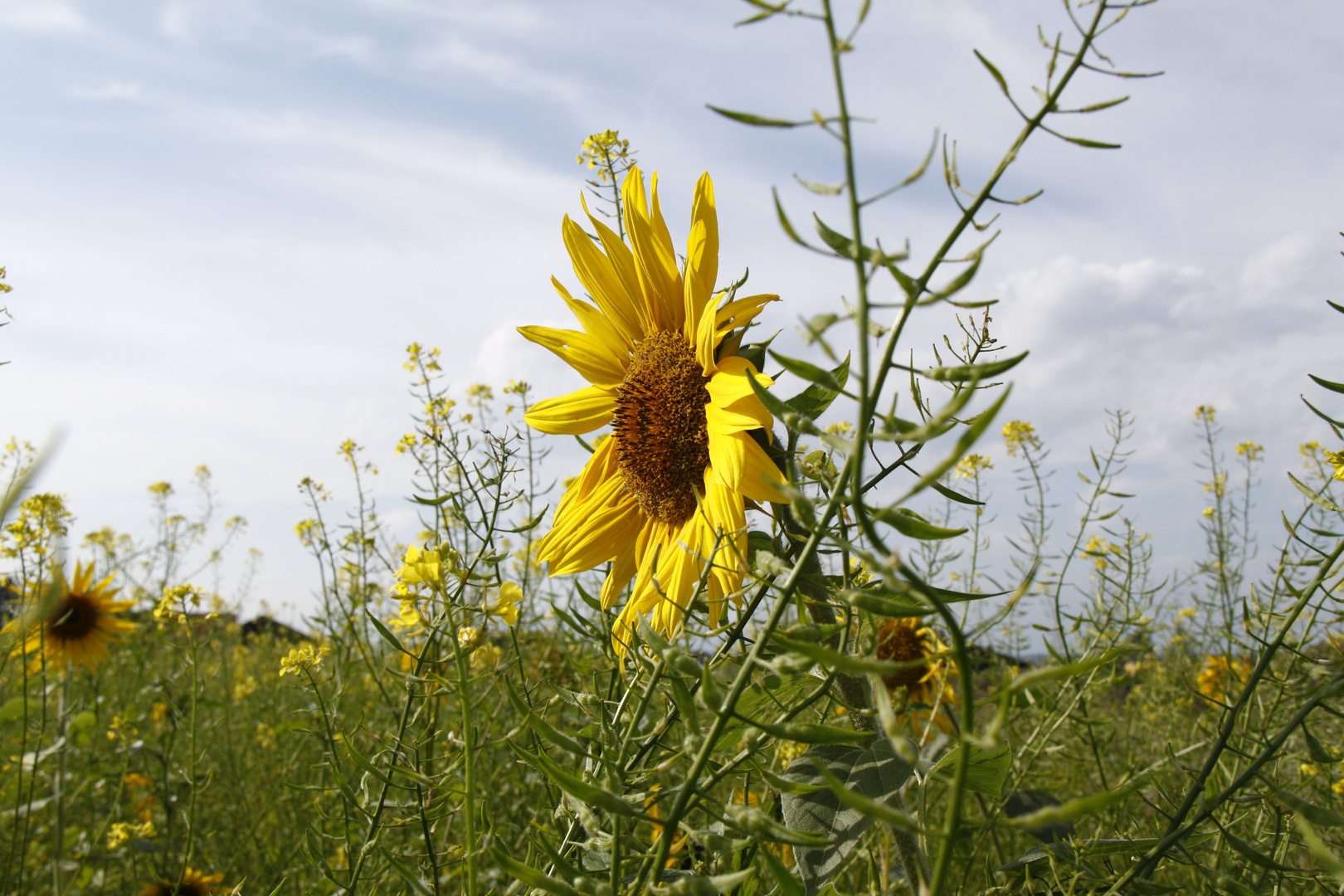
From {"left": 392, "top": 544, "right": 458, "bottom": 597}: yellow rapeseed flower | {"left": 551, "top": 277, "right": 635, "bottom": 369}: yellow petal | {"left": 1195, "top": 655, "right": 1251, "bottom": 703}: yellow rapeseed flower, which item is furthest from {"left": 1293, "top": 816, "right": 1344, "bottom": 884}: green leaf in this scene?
{"left": 1195, "top": 655, "right": 1251, "bottom": 703}: yellow rapeseed flower

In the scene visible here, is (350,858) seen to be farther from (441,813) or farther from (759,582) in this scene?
(759,582)

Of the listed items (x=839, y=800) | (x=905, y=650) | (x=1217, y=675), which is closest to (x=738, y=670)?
(x=839, y=800)

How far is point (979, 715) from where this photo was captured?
379 centimetres

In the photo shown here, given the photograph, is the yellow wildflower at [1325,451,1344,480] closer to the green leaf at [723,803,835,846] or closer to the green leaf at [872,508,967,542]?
the green leaf at [872,508,967,542]

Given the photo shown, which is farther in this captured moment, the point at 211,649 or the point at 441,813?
the point at 211,649

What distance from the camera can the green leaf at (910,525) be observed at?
1.27ft

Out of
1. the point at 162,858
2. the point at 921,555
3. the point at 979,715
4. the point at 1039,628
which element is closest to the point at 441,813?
the point at 1039,628

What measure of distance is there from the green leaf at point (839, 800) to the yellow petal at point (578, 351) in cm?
67

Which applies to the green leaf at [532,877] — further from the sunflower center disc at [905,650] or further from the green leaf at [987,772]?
the sunflower center disc at [905,650]

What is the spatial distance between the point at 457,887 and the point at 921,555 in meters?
1.46

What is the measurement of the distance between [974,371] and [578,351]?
0.84 metres

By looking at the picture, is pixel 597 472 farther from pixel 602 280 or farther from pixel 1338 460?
pixel 1338 460

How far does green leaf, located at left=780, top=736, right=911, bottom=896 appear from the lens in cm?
60

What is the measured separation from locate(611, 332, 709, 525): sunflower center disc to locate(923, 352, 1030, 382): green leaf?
60 centimetres
